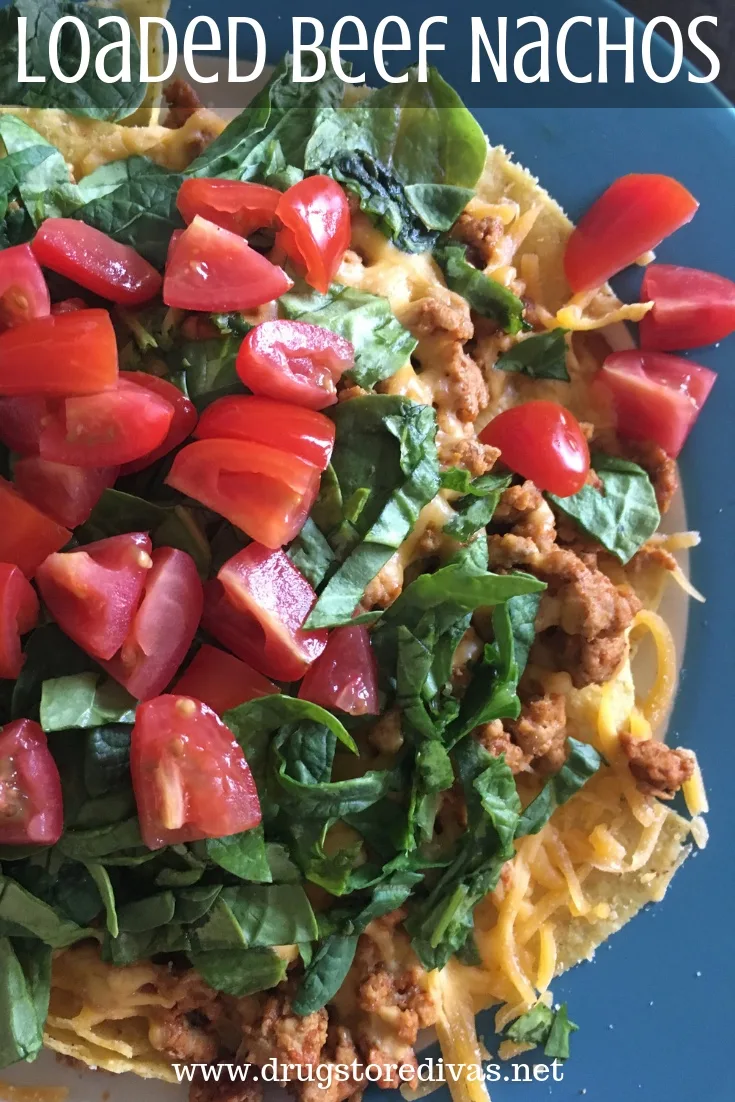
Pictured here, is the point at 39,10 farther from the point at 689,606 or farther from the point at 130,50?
the point at 689,606

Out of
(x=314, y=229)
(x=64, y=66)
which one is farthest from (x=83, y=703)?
(x=64, y=66)

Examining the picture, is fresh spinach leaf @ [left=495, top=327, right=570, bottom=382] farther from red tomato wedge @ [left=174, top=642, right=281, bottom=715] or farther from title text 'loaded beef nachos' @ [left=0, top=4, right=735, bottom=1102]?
red tomato wedge @ [left=174, top=642, right=281, bottom=715]

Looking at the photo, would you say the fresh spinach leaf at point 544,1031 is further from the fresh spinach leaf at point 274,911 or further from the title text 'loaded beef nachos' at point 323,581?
the fresh spinach leaf at point 274,911

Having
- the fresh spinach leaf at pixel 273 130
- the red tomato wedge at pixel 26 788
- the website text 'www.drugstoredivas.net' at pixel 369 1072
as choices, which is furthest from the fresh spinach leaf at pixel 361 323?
the website text 'www.drugstoredivas.net' at pixel 369 1072

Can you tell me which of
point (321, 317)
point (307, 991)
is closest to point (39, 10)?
point (321, 317)

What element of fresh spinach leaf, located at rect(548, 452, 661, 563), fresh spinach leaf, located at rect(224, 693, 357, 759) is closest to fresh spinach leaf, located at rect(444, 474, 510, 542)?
fresh spinach leaf, located at rect(548, 452, 661, 563)

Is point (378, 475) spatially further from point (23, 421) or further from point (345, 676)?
point (23, 421)
